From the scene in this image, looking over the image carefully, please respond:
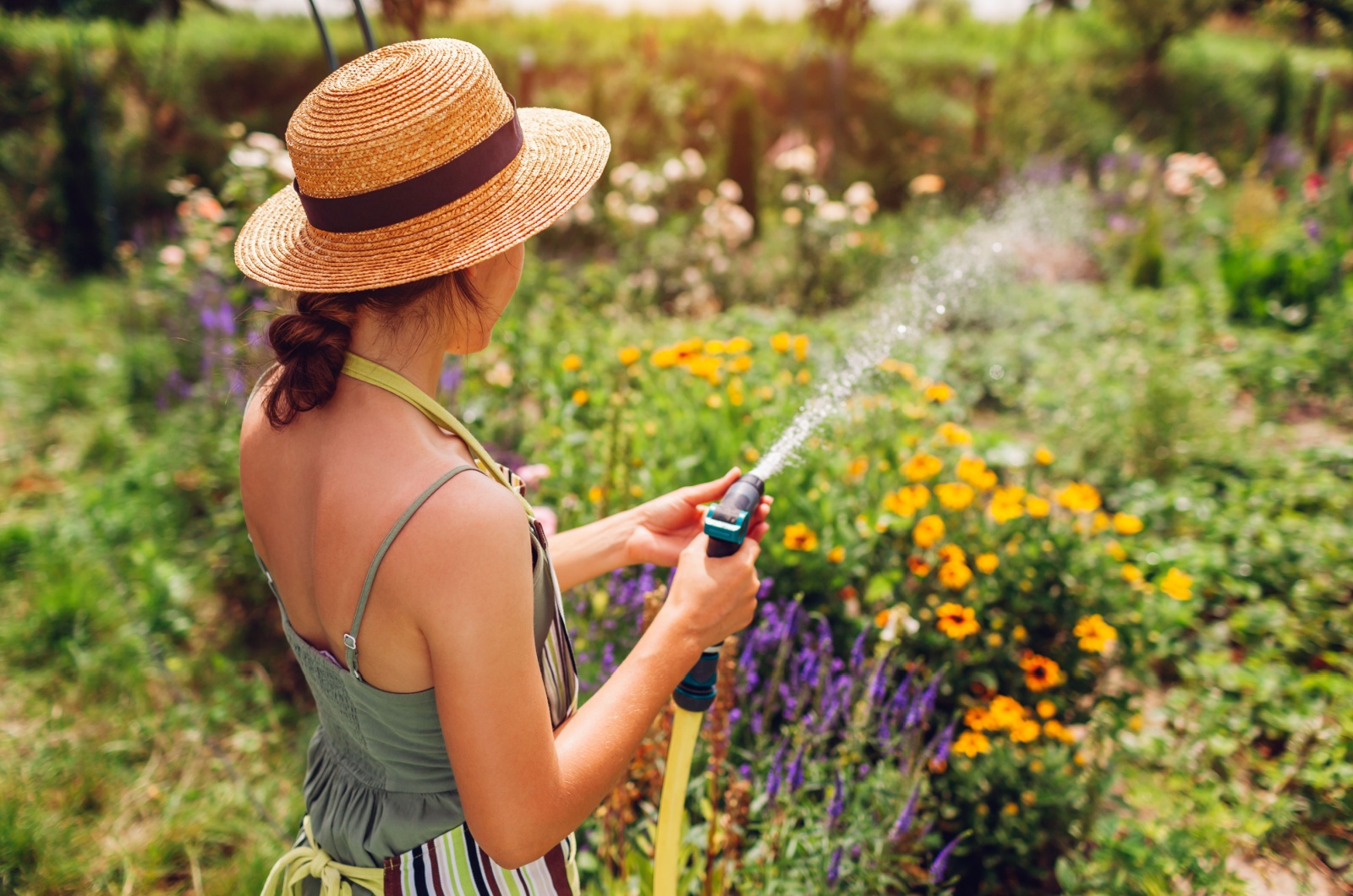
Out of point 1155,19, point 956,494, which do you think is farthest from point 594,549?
point 1155,19

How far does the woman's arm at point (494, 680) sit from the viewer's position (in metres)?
0.87

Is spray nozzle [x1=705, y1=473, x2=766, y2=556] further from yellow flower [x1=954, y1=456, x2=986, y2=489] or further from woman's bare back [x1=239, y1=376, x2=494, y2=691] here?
yellow flower [x1=954, y1=456, x2=986, y2=489]

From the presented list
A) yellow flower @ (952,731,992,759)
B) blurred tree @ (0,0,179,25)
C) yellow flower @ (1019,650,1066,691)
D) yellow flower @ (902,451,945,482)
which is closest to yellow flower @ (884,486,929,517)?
yellow flower @ (902,451,945,482)

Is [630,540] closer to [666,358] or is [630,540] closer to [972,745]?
[972,745]

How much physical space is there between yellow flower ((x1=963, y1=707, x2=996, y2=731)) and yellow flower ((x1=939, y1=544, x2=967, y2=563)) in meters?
0.41

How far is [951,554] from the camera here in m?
2.27

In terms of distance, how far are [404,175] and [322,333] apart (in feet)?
0.73

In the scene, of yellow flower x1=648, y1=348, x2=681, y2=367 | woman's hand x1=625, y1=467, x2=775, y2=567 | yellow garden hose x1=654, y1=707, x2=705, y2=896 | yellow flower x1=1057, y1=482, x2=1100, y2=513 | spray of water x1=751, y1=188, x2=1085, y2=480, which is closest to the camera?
yellow garden hose x1=654, y1=707, x2=705, y2=896

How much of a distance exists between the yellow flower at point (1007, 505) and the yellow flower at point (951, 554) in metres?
0.15

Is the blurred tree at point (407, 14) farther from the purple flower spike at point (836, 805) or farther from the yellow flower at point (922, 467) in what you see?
the purple flower spike at point (836, 805)

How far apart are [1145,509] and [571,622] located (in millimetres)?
2607

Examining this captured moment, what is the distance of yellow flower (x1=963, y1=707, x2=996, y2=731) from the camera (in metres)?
2.04

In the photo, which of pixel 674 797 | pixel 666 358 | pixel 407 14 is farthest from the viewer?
pixel 407 14

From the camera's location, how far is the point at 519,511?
89 cm
